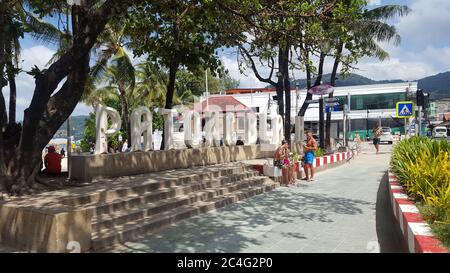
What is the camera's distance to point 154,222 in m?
7.13

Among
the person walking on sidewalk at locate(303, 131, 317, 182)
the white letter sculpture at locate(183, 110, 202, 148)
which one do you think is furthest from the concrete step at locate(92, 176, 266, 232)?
the white letter sculpture at locate(183, 110, 202, 148)

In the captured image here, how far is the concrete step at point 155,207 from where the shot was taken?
268 inches

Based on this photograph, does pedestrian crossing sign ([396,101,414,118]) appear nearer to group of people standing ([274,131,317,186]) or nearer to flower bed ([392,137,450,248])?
group of people standing ([274,131,317,186])

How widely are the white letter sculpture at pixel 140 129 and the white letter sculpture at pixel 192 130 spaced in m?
1.70

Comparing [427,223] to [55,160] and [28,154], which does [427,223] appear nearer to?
[28,154]

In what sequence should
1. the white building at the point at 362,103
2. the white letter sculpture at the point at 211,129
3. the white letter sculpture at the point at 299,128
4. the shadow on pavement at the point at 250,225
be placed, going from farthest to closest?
the white building at the point at 362,103, the white letter sculpture at the point at 299,128, the white letter sculpture at the point at 211,129, the shadow on pavement at the point at 250,225

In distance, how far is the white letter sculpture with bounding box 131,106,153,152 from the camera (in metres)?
11.9

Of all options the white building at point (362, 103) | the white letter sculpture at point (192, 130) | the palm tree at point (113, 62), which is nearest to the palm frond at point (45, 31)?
the palm tree at point (113, 62)

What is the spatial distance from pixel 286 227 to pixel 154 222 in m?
2.23

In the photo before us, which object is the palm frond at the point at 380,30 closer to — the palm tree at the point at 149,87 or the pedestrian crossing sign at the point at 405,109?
the pedestrian crossing sign at the point at 405,109

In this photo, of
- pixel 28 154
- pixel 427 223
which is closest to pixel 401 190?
pixel 427 223

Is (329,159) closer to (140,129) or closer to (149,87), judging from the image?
(140,129)

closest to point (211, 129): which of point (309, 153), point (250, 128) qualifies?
point (250, 128)
